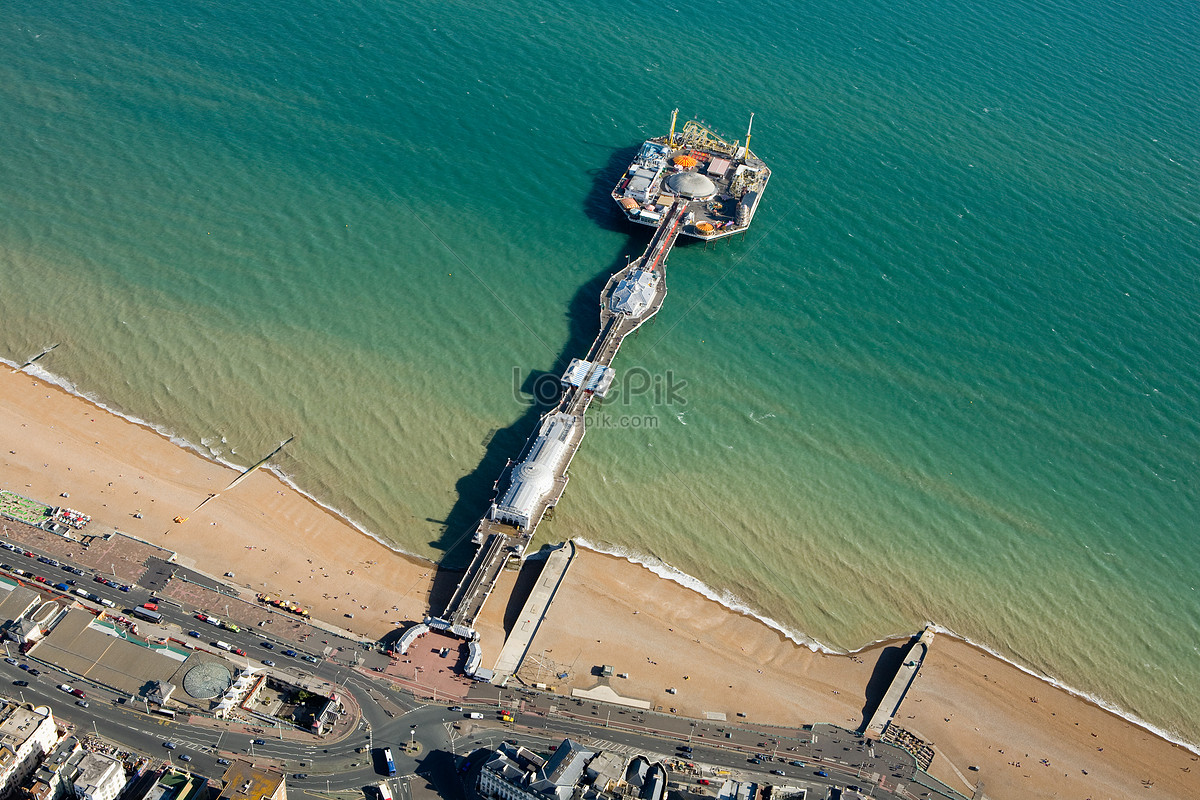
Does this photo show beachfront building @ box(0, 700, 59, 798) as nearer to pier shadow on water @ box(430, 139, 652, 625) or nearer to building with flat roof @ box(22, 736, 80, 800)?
building with flat roof @ box(22, 736, 80, 800)

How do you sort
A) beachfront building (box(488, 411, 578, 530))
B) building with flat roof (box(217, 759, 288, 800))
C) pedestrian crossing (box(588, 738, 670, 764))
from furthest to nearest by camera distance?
beachfront building (box(488, 411, 578, 530)) → pedestrian crossing (box(588, 738, 670, 764)) → building with flat roof (box(217, 759, 288, 800))

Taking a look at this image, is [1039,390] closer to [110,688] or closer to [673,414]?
[673,414]

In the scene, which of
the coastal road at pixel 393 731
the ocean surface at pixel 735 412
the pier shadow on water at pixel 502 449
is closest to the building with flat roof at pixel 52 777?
the coastal road at pixel 393 731

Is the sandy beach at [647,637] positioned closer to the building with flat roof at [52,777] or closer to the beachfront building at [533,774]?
the beachfront building at [533,774]

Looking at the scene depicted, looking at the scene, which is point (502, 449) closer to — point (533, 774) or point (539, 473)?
point (539, 473)

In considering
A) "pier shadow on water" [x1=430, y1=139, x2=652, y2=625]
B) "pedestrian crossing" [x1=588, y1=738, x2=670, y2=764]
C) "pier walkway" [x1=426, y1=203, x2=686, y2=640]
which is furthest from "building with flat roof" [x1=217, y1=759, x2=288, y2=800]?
"pedestrian crossing" [x1=588, y1=738, x2=670, y2=764]

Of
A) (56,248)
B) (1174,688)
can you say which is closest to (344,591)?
(56,248)
